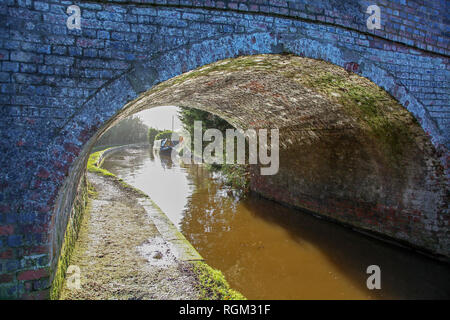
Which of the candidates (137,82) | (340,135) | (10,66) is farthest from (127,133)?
(137,82)

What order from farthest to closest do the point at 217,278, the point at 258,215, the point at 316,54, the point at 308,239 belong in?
the point at 258,215 → the point at 308,239 → the point at 316,54 → the point at 217,278

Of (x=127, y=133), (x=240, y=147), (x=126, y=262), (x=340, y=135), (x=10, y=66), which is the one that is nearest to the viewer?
(x=10, y=66)

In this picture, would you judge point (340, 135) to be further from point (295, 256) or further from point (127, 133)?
point (127, 133)

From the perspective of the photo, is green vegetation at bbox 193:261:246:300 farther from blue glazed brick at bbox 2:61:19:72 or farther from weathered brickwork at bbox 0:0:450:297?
blue glazed brick at bbox 2:61:19:72

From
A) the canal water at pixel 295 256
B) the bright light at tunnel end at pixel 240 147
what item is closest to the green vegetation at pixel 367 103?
the canal water at pixel 295 256

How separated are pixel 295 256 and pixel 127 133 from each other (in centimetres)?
4010

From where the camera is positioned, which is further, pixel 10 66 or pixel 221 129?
pixel 221 129

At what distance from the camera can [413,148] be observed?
495 cm

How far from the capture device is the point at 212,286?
10.8ft

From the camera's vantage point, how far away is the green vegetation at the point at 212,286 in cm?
312
